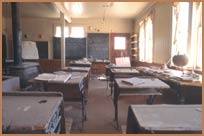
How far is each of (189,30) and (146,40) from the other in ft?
12.1

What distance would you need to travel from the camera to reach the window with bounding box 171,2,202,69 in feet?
14.0

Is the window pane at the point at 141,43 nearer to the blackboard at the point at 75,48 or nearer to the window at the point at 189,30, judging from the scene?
the blackboard at the point at 75,48

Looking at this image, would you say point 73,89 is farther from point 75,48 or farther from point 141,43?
point 75,48

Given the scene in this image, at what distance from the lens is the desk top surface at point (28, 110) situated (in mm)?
1075

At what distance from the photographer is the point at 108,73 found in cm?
639

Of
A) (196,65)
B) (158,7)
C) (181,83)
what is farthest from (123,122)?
(158,7)

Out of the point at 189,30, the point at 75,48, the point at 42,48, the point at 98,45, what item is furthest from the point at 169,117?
the point at 42,48

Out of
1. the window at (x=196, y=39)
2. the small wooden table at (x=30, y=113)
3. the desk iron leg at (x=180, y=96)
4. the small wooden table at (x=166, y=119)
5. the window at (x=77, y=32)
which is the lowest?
the desk iron leg at (x=180, y=96)

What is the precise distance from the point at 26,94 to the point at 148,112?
3.14ft

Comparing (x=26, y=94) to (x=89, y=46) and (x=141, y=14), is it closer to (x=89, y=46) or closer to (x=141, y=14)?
(x=141, y=14)

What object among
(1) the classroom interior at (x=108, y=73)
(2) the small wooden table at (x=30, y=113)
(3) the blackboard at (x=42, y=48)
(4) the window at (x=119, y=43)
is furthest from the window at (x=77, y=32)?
(2) the small wooden table at (x=30, y=113)

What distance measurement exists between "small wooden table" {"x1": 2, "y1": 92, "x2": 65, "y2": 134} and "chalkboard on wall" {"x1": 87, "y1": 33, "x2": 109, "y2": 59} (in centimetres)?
878

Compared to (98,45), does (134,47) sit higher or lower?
lower

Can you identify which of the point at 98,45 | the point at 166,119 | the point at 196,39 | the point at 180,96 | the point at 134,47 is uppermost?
the point at 98,45
